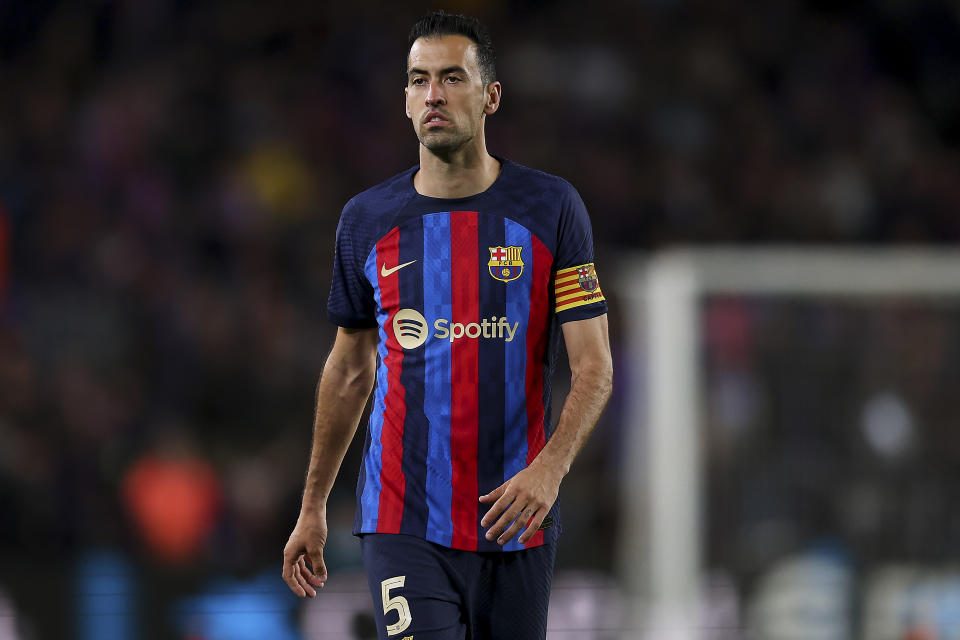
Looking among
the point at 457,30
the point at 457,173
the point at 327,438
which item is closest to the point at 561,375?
the point at 327,438

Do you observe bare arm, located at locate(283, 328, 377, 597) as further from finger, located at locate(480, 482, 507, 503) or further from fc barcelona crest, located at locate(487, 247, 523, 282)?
finger, located at locate(480, 482, 507, 503)

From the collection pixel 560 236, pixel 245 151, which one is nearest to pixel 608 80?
pixel 245 151

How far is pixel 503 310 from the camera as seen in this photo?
11.6ft

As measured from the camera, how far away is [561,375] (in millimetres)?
8984

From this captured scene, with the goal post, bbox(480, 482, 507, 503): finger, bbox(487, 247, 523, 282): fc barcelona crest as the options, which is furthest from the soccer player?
the goal post

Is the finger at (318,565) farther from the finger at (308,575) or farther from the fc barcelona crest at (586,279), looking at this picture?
the fc barcelona crest at (586,279)

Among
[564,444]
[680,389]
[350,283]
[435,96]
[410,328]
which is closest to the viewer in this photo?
[564,444]

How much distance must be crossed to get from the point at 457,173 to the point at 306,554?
107cm

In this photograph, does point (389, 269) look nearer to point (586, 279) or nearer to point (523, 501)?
point (586, 279)

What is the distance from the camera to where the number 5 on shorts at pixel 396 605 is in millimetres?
3480

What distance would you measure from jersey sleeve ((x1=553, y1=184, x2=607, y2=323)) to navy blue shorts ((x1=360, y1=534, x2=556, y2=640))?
613 millimetres

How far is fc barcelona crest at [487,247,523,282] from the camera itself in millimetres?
3529

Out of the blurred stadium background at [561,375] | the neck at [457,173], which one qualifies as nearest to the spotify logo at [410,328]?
→ the neck at [457,173]

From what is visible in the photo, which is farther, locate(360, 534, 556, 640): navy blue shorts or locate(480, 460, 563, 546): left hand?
locate(360, 534, 556, 640): navy blue shorts
